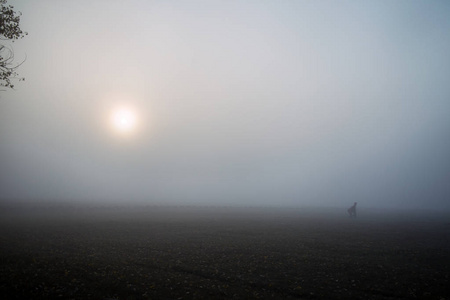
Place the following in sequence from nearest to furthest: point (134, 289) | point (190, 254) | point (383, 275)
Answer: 1. point (134, 289)
2. point (383, 275)
3. point (190, 254)

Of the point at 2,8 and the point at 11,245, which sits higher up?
the point at 2,8

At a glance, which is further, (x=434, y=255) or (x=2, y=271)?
(x=434, y=255)

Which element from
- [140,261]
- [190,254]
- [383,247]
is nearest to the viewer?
[140,261]

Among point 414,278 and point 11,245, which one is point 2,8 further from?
point 414,278

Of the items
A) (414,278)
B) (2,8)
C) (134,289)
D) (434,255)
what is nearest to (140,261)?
(134,289)

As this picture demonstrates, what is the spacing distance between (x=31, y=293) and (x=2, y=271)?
16.9ft

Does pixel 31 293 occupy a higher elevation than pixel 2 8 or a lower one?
Result: lower

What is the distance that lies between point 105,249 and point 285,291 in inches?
715

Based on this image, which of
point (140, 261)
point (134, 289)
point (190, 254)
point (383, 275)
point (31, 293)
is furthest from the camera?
point (190, 254)

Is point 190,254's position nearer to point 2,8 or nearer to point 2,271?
point 2,271

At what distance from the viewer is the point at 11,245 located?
23.2 m

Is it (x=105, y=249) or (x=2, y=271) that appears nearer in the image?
(x=2, y=271)

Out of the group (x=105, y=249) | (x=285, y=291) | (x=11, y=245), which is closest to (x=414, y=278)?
(x=285, y=291)

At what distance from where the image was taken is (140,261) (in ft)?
63.3
